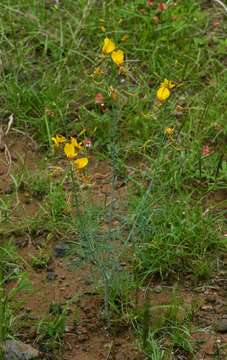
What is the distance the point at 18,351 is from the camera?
2.55 m

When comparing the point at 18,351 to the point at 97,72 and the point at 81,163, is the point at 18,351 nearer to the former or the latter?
the point at 81,163

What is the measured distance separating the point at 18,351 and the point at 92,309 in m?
0.31

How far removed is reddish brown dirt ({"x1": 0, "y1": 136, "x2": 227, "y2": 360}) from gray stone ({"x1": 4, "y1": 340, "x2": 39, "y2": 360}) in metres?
0.05

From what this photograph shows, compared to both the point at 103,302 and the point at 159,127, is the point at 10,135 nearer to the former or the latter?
the point at 159,127

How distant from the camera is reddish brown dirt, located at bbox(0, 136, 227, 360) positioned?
2629 millimetres

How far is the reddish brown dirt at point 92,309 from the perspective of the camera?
263 centimetres

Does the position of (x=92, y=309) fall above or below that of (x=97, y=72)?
below

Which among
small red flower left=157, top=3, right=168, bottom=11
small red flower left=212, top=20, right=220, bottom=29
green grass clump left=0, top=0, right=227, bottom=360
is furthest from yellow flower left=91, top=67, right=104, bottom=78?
small red flower left=212, top=20, right=220, bottom=29

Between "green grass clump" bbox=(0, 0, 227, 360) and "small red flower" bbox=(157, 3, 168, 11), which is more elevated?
"small red flower" bbox=(157, 3, 168, 11)

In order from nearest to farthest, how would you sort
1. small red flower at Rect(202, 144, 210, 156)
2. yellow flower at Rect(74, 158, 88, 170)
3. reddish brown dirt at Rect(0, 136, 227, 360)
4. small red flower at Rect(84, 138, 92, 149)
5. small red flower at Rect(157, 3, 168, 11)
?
yellow flower at Rect(74, 158, 88, 170), reddish brown dirt at Rect(0, 136, 227, 360), small red flower at Rect(84, 138, 92, 149), small red flower at Rect(202, 144, 210, 156), small red flower at Rect(157, 3, 168, 11)

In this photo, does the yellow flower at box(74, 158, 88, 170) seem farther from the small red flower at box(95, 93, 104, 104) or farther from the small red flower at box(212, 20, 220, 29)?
the small red flower at box(212, 20, 220, 29)

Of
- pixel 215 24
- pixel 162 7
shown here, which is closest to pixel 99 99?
pixel 162 7

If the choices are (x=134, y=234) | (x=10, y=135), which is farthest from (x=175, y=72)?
(x=134, y=234)

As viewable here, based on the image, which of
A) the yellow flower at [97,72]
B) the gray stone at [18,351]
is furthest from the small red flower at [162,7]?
the gray stone at [18,351]
